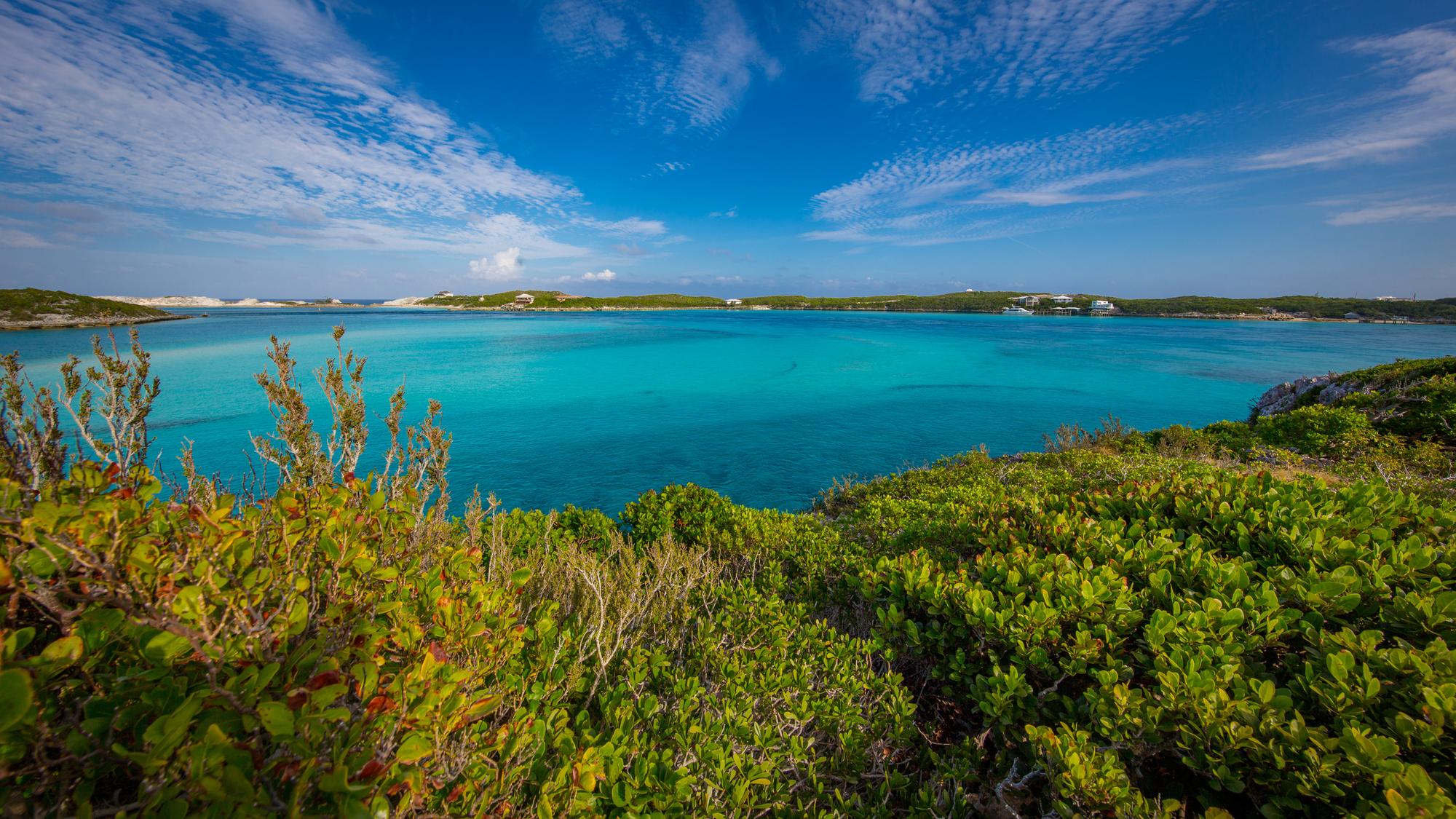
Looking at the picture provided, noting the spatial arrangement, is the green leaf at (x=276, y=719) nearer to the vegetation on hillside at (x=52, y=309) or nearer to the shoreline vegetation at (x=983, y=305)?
the vegetation on hillside at (x=52, y=309)

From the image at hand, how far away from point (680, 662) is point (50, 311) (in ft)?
275

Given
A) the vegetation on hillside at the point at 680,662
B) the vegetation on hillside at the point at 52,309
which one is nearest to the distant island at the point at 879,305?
the vegetation on hillside at the point at 52,309

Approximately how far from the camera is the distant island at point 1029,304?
94250 mm

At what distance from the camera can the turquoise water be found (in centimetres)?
1588

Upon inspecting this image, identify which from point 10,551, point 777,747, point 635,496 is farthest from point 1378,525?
point 635,496

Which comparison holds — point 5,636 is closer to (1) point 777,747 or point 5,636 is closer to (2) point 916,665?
(1) point 777,747

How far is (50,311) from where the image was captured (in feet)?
164

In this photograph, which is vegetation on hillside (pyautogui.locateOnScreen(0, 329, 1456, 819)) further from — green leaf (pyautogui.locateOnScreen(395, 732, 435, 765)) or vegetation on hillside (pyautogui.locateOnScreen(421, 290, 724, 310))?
vegetation on hillside (pyautogui.locateOnScreen(421, 290, 724, 310))

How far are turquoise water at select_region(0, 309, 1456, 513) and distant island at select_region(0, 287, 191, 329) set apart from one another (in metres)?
4.40

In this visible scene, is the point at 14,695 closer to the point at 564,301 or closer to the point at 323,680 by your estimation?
the point at 323,680

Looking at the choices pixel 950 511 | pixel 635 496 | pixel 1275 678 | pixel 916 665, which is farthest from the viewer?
pixel 635 496

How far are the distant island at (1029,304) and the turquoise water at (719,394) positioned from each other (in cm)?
4950

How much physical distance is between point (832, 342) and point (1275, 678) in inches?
2270

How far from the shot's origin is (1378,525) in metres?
3.23
